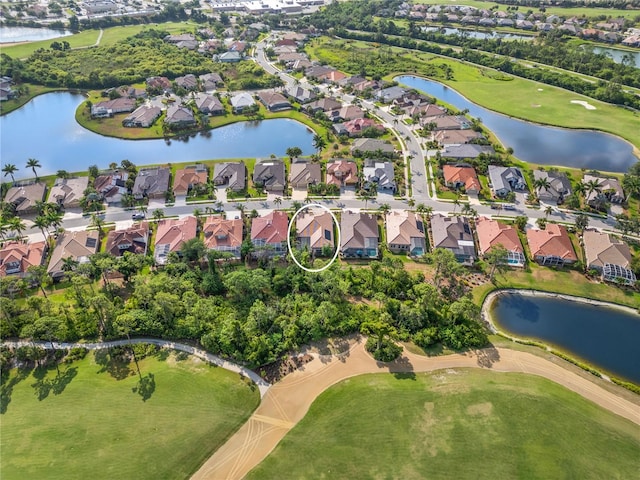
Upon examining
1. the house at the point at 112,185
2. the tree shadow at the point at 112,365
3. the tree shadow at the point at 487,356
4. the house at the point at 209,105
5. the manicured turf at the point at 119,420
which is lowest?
the manicured turf at the point at 119,420

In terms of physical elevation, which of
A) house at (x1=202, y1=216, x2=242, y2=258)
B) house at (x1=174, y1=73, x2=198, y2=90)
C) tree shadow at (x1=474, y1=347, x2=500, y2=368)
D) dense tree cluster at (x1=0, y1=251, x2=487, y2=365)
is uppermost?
house at (x1=174, y1=73, x2=198, y2=90)

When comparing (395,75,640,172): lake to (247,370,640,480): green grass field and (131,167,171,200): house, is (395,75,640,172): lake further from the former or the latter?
(131,167,171,200): house

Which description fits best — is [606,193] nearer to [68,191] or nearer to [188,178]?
[188,178]

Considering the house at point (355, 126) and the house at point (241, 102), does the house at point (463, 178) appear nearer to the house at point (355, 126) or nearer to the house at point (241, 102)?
the house at point (355, 126)

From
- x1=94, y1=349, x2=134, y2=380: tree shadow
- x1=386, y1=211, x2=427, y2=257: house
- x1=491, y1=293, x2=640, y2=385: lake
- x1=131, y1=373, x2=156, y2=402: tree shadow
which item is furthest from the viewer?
x1=386, y1=211, x2=427, y2=257: house

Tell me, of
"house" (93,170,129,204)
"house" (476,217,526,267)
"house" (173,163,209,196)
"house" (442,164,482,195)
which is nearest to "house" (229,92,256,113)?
"house" (173,163,209,196)

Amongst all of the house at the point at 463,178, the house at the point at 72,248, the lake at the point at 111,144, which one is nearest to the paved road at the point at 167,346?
the house at the point at 72,248

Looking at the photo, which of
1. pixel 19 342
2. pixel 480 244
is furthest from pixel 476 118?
pixel 19 342
